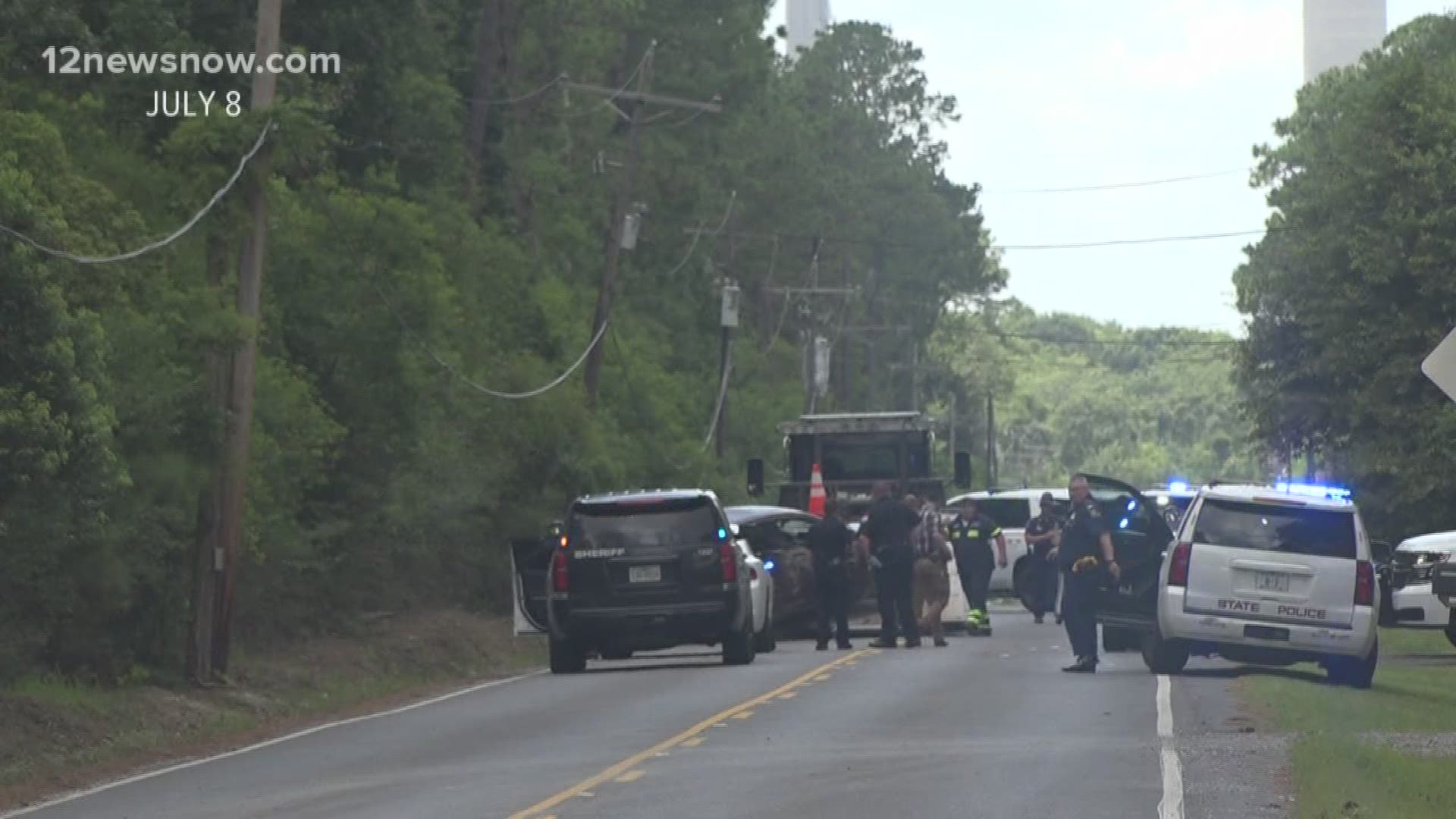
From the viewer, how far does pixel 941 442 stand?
13200cm

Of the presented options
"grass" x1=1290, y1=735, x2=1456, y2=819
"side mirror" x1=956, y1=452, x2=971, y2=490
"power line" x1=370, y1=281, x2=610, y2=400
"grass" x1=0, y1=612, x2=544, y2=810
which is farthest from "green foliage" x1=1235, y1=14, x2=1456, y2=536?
"grass" x1=1290, y1=735, x2=1456, y2=819

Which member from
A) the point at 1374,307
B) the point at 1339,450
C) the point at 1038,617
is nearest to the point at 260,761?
the point at 1038,617

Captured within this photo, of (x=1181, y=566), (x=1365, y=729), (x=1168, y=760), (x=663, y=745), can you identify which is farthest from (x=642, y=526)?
(x=1168, y=760)

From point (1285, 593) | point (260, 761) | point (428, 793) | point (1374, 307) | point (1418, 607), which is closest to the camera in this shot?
point (428, 793)

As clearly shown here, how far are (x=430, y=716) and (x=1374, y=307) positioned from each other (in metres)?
30.7

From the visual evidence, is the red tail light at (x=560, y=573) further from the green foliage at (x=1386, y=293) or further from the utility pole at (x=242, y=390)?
the green foliage at (x=1386, y=293)

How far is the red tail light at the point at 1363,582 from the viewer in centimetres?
2517

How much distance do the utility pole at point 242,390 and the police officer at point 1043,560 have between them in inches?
518

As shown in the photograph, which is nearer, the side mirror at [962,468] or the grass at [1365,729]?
the grass at [1365,729]

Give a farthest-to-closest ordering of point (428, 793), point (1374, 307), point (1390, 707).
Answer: point (1374, 307), point (1390, 707), point (428, 793)

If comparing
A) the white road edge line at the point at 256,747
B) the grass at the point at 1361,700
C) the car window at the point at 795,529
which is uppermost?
the car window at the point at 795,529

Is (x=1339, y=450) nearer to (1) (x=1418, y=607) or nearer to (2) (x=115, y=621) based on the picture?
(1) (x=1418, y=607)

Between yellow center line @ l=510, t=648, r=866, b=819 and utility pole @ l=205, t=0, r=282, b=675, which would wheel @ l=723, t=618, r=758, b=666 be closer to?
yellow center line @ l=510, t=648, r=866, b=819

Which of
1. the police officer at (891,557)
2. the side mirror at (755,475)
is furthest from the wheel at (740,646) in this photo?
the side mirror at (755,475)
